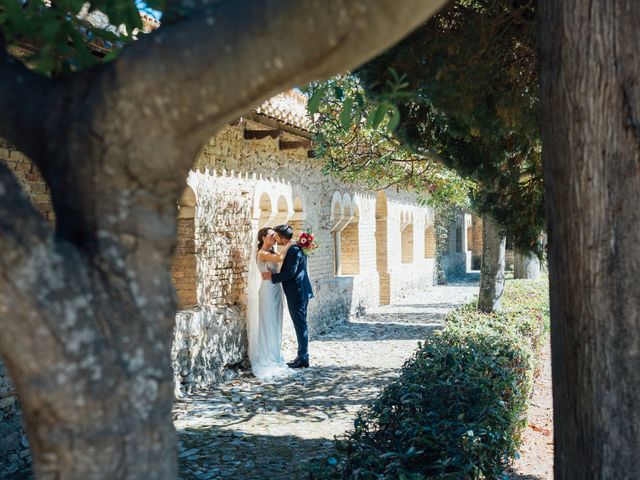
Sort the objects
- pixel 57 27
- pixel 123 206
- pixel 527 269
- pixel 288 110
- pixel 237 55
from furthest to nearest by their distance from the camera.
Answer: pixel 527 269 → pixel 288 110 → pixel 57 27 → pixel 123 206 → pixel 237 55

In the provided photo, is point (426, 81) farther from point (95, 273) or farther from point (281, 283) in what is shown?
point (281, 283)

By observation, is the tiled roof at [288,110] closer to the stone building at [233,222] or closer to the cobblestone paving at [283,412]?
the stone building at [233,222]

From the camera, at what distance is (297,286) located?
960 centimetres

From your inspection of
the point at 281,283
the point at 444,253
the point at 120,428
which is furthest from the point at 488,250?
the point at 444,253

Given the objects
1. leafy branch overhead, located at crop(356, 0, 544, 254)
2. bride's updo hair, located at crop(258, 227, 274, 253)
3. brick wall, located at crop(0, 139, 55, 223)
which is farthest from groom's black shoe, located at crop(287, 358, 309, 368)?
brick wall, located at crop(0, 139, 55, 223)

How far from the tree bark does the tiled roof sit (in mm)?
6348

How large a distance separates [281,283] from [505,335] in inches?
126

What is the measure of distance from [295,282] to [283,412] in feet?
8.52

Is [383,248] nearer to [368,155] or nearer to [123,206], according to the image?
[368,155]

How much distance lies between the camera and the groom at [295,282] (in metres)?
9.34

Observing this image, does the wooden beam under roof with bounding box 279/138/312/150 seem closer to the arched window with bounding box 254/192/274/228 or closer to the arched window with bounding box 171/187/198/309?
the arched window with bounding box 254/192/274/228

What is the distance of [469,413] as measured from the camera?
4.65 metres

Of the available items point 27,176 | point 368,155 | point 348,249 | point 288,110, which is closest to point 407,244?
point 348,249

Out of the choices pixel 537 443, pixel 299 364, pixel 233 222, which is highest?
pixel 233 222
